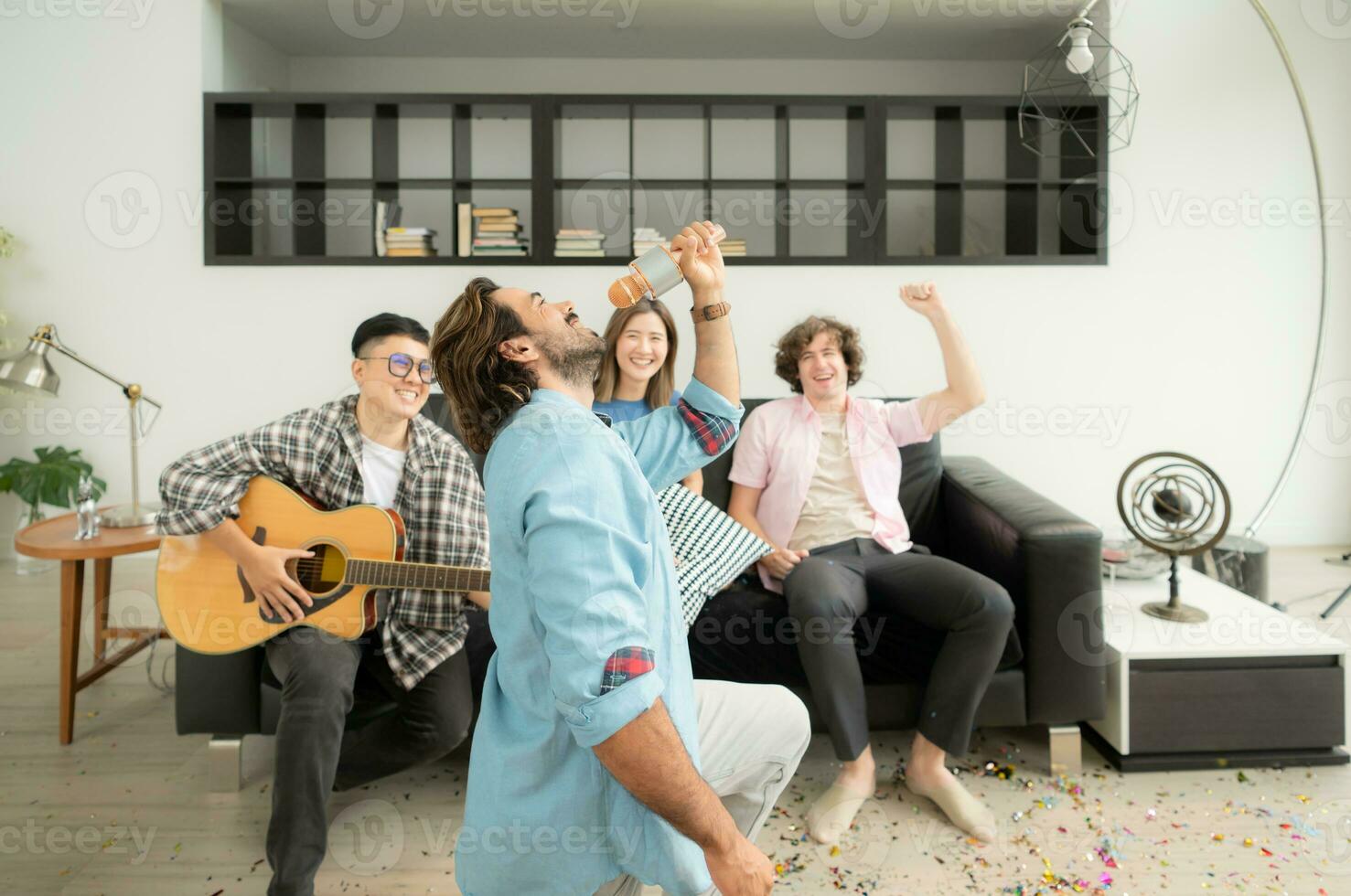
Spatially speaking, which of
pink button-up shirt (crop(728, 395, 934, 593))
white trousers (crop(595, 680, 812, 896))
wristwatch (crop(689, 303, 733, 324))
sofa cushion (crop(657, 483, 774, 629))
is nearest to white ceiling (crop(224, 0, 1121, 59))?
pink button-up shirt (crop(728, 395, 934, 593))

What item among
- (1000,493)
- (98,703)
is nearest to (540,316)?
(1000,493)

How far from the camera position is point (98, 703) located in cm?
272

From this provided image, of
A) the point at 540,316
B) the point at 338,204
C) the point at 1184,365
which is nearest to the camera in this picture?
the point at 540,316

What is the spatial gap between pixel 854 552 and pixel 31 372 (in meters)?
2.35

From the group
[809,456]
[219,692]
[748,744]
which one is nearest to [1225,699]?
[809,456]

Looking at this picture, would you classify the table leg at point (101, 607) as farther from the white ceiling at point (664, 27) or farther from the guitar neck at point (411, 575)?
the white ceiling at point (664, 27)

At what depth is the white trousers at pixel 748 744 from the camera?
1321 mm

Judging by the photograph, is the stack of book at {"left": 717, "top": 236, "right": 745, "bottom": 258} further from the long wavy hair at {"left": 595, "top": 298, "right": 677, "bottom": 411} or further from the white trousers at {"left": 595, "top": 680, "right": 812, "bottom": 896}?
the white trousers at {"left": 595, "top": 680, "right": 812, "bottom": 896}

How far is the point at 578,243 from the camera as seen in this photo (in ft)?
13.8

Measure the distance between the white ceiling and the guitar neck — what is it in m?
3.01

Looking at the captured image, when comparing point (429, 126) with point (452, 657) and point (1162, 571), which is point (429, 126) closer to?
point (452, 657)

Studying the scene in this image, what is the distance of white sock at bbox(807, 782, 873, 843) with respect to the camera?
78.9 inches

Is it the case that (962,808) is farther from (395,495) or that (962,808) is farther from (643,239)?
(643,239)

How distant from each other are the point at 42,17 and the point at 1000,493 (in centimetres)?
434
